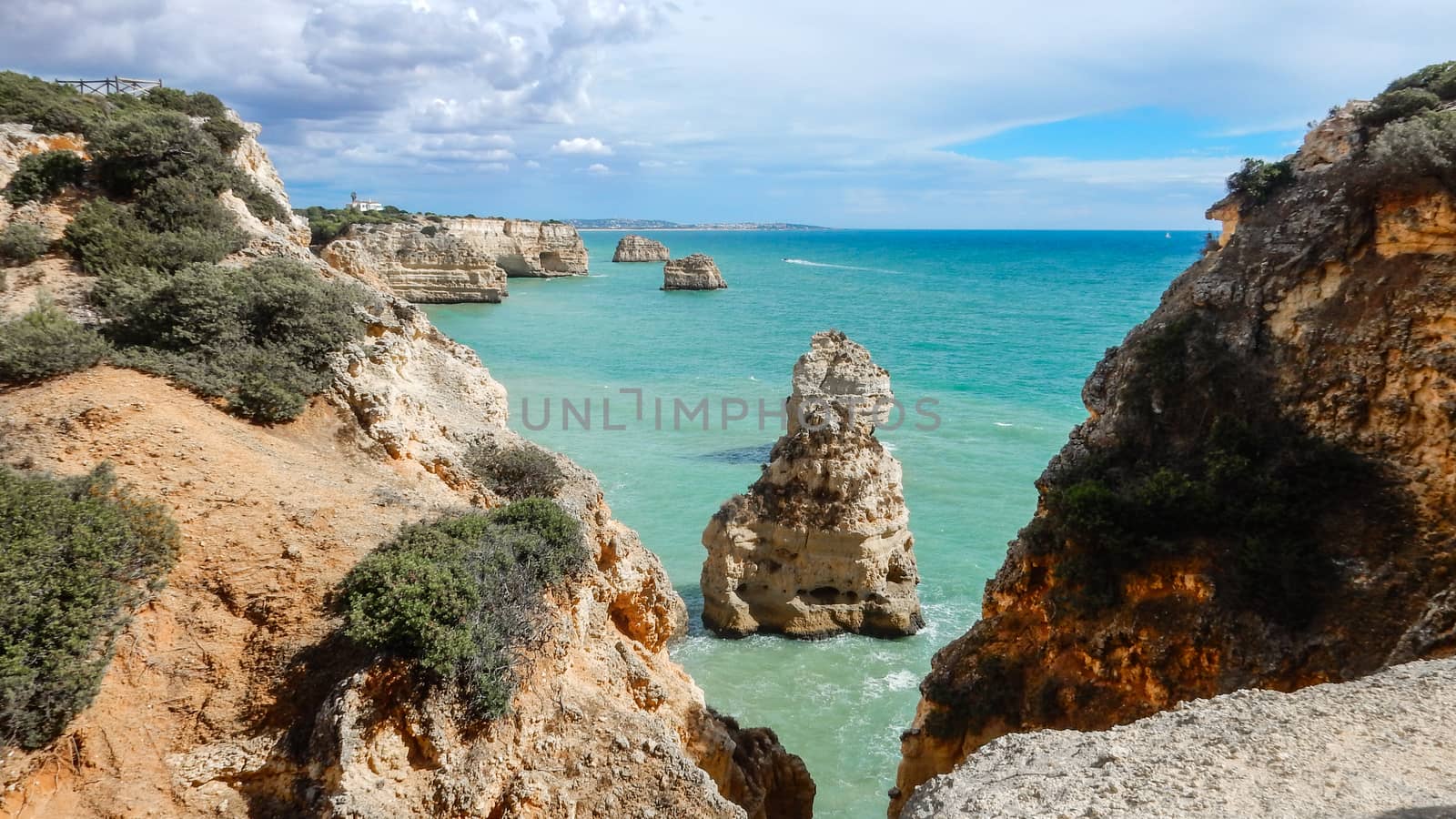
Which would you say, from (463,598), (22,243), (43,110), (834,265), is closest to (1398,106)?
(463,598)

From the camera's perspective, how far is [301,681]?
622cm

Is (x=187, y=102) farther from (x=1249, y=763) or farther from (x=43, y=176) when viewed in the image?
(x=1249, y=763)

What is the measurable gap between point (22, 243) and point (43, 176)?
7.61 ft

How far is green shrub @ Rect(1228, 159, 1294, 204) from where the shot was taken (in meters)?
11.5

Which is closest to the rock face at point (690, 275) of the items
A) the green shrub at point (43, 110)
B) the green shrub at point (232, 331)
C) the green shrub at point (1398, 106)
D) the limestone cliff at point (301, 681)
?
the green shrub at point (43, 110)

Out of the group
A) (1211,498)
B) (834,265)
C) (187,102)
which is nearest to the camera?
(1211,498)

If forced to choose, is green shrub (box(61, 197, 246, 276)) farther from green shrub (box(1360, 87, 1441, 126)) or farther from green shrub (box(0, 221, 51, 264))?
green shrub (box(1360, 87, 1441, 126))

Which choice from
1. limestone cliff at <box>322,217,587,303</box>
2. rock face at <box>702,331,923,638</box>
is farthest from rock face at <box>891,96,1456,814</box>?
limestone cliff at <box>322,217,587,303</box>

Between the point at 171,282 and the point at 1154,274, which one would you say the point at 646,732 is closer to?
the point at 171,282

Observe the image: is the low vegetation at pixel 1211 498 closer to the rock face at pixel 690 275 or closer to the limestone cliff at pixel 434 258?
the limestone cliff at pixel 434 258

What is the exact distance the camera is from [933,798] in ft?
18.9

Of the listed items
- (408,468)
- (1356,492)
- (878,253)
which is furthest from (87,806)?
(878,253)

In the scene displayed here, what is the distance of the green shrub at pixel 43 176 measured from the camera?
488 inches

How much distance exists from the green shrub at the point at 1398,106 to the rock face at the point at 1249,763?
25.1ft
